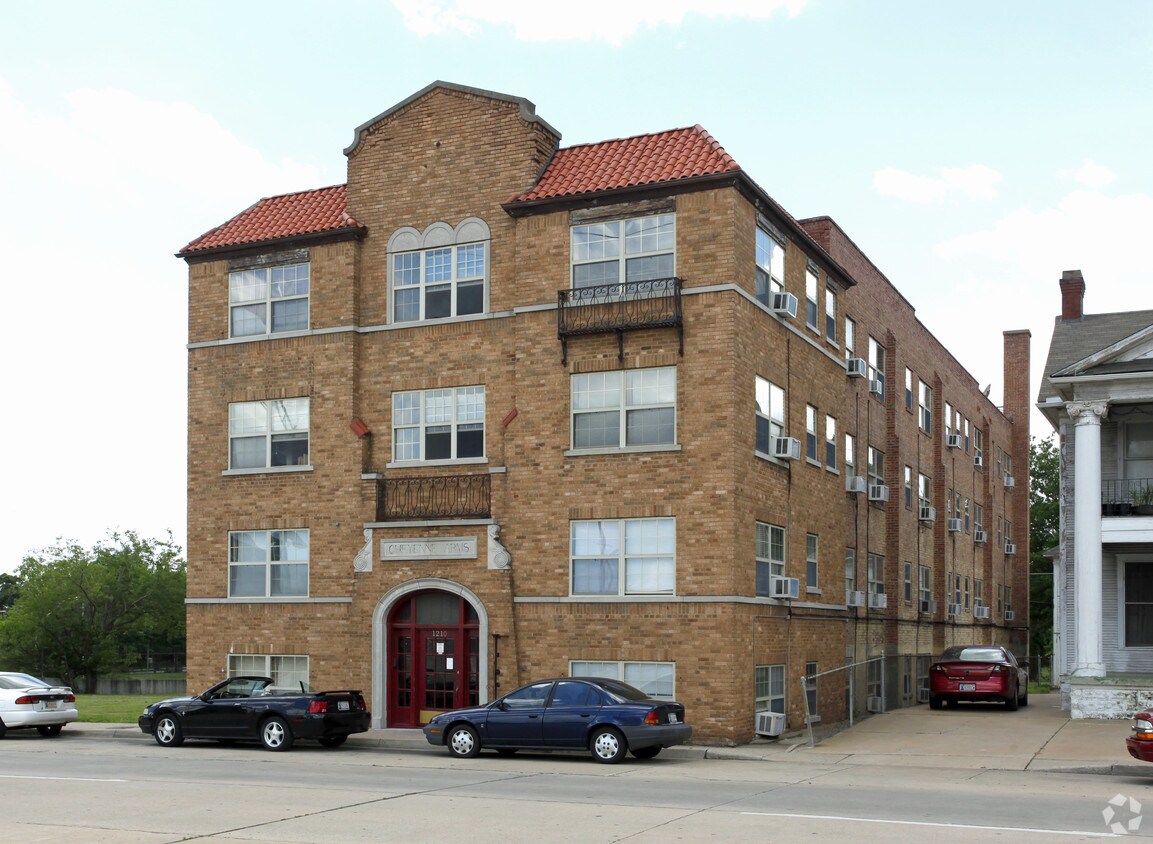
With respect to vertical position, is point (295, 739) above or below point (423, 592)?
below

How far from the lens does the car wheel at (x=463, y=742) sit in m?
21.7

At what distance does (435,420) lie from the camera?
2728 centimetres

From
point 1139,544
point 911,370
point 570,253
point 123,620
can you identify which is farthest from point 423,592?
point 123,620

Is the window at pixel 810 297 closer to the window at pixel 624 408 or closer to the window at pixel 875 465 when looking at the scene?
the window at pixel 624 408

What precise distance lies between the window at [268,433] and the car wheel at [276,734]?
6689 millimetres

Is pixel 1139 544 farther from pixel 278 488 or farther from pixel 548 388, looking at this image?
pixel 278 488

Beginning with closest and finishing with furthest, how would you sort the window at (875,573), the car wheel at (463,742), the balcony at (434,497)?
the car wheel at (463,742) < the balcony at (434,497) < the window at (875,573)

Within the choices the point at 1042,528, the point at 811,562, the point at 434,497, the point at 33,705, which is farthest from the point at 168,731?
the point at 1042,528

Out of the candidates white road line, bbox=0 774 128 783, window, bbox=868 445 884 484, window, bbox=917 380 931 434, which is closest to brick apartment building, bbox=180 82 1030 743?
window, bbox=868 445 884 484

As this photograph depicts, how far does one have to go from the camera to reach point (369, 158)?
2855 centimetres

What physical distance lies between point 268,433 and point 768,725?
12354 millimetres

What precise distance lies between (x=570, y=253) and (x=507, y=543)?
5.76m

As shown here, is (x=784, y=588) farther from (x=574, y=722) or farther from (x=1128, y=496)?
(x=1128, y=496)


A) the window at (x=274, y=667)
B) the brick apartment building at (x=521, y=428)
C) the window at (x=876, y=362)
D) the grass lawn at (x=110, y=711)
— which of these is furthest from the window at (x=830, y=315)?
the grass lawn at (x=110, y=711)
